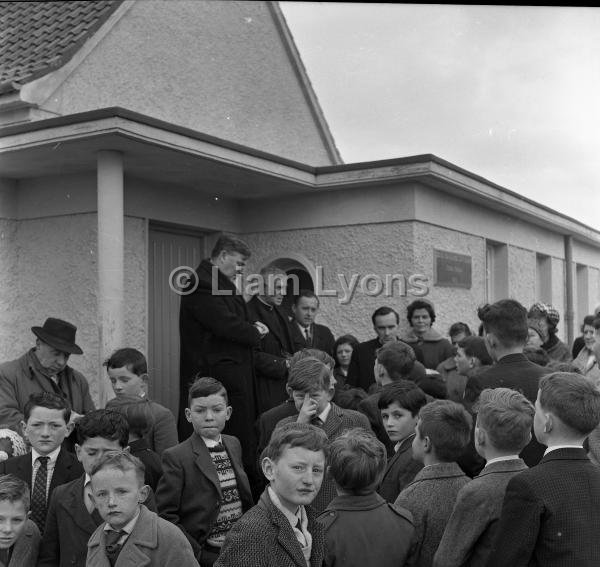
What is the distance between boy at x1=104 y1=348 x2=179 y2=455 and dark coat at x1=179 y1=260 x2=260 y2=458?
1037 mm

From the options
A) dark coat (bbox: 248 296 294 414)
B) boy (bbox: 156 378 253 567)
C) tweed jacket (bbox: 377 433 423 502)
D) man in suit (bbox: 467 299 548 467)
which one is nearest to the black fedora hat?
boy (bbox: 156 378 253 567)

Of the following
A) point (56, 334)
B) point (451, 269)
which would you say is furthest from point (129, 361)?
point (451, 269)

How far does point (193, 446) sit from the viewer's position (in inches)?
146

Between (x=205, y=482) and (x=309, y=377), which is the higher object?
(x=309, y=377)

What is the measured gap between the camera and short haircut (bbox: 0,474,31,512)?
3.13 m

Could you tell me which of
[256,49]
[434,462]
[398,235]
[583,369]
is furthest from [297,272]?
[434,462]

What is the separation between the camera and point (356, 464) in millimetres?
2826

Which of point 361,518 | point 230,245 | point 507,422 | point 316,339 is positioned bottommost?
point 361,518

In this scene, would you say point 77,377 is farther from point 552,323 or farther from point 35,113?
point 552,323

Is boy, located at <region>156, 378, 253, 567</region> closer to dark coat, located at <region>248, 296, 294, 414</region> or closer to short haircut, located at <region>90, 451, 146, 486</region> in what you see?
short haircut, located at <region>90, 451, 146, 486</region>

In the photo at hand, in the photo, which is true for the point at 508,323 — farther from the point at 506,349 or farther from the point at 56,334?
the point at 56,334

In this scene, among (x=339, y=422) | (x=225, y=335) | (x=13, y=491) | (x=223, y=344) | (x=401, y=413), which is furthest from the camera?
(x=223, y=344)

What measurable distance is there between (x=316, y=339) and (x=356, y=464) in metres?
4.18

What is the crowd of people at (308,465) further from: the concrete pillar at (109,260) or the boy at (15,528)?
the concrete pillar at (109,260)
